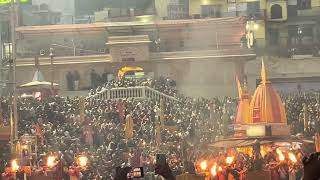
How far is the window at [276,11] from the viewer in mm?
34375

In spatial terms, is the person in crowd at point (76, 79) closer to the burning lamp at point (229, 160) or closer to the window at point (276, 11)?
the window at point (276, 11)

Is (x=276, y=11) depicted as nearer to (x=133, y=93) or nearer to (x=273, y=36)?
(x=273, y=36)

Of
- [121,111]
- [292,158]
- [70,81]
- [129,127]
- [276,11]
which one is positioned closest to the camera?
[292,158]

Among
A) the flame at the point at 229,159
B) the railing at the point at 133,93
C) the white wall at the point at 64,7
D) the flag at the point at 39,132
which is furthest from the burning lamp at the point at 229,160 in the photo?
the white wall at the point at 64,7

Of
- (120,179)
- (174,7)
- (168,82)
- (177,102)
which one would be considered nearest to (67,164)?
(177,102)

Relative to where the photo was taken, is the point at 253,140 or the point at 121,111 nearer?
the point at 253,140

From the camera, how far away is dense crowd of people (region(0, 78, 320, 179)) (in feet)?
53.2

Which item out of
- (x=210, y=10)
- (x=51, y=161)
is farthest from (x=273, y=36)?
(x=51, y=161)

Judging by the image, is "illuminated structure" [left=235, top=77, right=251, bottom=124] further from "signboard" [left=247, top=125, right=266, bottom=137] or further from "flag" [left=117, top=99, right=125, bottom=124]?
"flag" [left=117, top=99, right=125, bottom=124]

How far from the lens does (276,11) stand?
34.5 metres

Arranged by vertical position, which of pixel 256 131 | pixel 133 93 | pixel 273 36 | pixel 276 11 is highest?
pixel 276 11

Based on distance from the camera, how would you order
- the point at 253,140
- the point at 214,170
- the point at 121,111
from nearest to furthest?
the point at 214,170 < the point at 253,140 < the point at 121,111

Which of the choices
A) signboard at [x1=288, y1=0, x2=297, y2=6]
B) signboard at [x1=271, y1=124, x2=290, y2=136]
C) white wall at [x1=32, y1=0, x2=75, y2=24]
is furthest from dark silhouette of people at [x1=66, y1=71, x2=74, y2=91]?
signboard at [x1=271, y1=124, x2=290, y2=136]

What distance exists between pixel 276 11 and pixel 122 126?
16.3 m
